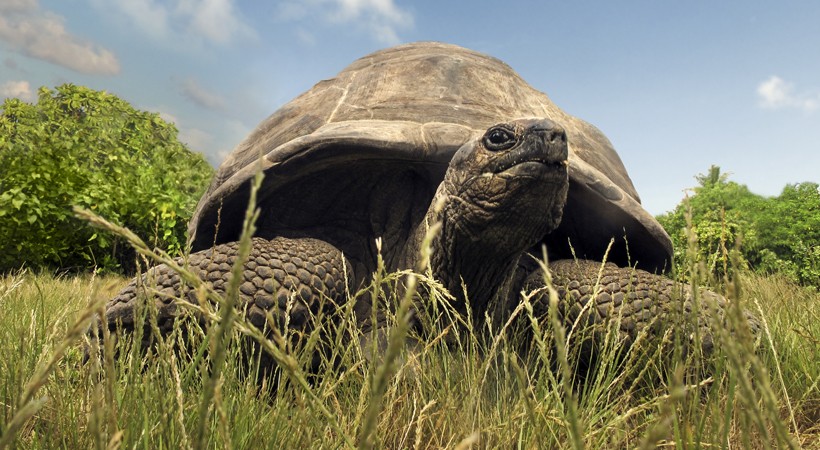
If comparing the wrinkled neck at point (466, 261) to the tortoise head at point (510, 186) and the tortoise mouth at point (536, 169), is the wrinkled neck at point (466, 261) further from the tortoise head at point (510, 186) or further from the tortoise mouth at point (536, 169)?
the tortoise mouth at point (536, 169)

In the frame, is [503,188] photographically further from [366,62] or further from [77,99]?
[77,99]

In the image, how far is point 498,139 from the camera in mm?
2338

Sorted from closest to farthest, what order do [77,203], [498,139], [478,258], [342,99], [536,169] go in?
[536,169] < [498,139] < [478,258] < [342,99] < [77,203]

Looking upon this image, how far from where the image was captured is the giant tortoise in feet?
7.66

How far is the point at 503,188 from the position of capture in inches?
88.9

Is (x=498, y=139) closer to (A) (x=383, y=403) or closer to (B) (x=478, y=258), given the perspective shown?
(B) (x=478, y=258)

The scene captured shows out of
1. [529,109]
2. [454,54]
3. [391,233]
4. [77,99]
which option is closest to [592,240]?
[529,109]

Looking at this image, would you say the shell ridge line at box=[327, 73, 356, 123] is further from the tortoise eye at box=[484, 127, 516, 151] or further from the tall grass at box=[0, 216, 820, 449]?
the tall grass at box=[0, 216, 820, 449]

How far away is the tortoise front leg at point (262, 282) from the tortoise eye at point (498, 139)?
32.5 inches

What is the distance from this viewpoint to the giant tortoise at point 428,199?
7.66 ft

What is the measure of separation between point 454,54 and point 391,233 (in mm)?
1755

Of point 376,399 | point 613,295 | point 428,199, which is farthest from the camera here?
point 428,199

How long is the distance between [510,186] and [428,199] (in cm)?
102

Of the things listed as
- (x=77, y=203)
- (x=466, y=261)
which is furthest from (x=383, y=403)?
(x=77, y=203)
